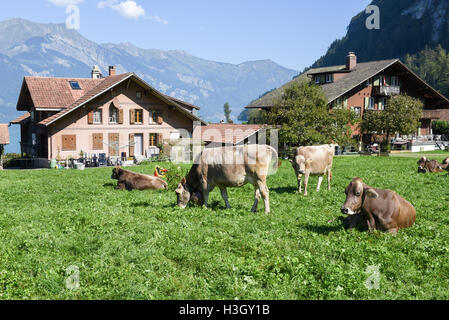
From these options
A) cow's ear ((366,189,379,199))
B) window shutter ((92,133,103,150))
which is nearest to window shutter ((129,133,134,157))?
window shutter ((92,133,103,150))

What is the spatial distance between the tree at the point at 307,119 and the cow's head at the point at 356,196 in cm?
2772

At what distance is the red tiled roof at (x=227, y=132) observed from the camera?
1597 inches

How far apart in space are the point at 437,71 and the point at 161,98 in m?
98.3

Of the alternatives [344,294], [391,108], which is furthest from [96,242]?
[391,108]

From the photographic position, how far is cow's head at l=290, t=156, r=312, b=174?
16.1m

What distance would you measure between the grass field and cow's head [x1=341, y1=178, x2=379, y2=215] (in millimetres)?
591

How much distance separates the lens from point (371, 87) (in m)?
53.5

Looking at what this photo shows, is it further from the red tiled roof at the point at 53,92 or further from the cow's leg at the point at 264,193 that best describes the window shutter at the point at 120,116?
the cow's leg at the point at 264,193

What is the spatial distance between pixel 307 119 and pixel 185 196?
27.1 meters

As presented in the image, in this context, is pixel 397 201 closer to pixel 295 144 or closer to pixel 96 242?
pixel 96 242

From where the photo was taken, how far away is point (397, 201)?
9719 mm

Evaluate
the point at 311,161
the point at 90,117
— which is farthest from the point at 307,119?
the point at 311,161

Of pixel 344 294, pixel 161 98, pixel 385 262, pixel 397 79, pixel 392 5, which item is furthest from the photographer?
pixel 392 5

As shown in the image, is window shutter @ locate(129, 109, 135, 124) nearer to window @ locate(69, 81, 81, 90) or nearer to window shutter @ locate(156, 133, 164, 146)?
window shutter @ locate(156, 133, 164, 146)
